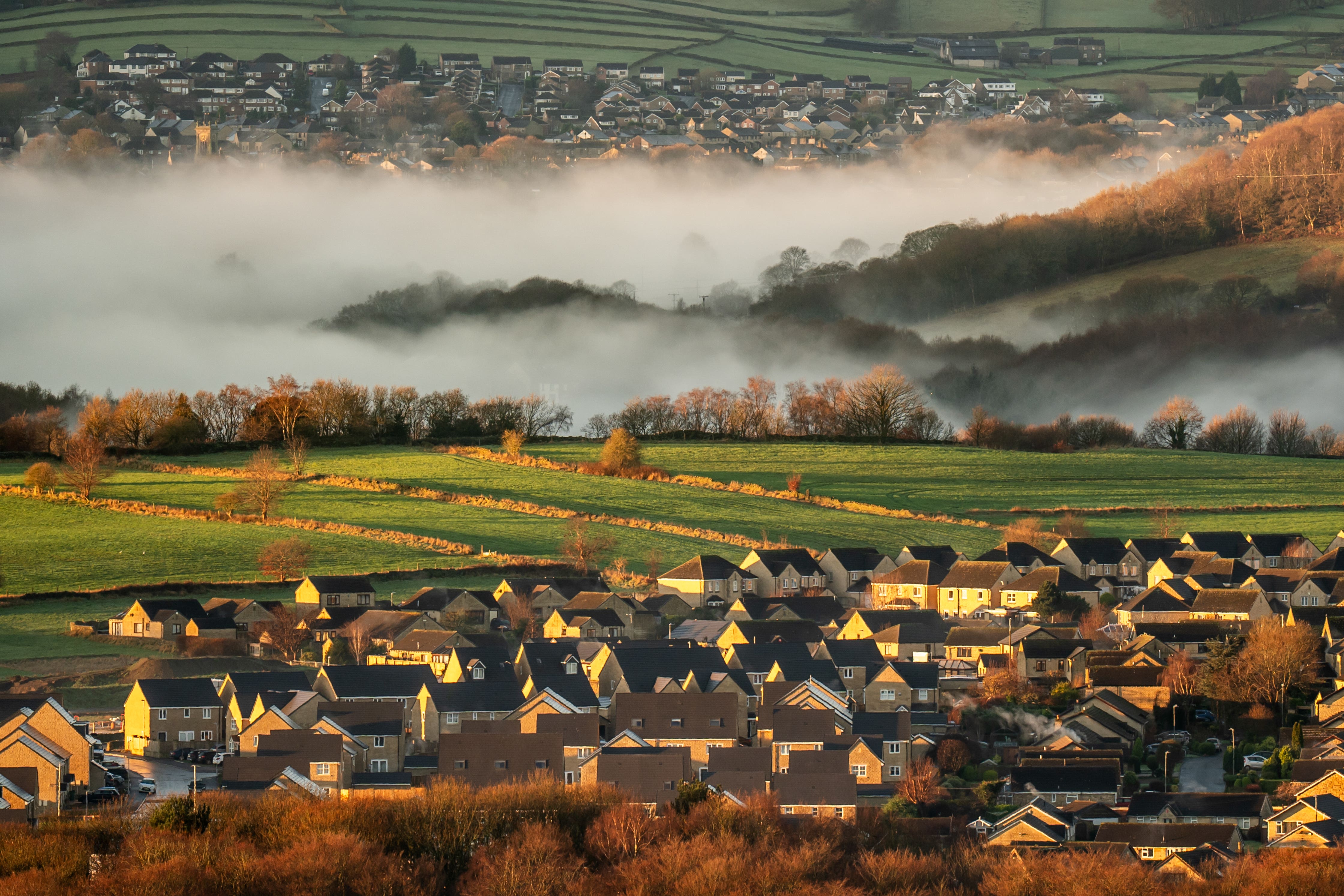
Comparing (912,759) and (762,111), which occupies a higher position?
(762,111)

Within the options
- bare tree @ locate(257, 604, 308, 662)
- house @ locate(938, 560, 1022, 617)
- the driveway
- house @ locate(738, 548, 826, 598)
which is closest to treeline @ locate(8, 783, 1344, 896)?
the driveway

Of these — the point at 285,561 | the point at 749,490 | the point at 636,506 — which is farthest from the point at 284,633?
the point at 749,490

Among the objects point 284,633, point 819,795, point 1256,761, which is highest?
point 284,633

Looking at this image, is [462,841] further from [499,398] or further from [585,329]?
[585,329]

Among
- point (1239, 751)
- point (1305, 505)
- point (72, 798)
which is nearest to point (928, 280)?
point (1305, 505)

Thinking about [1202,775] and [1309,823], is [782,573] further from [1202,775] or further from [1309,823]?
[1309,823]
